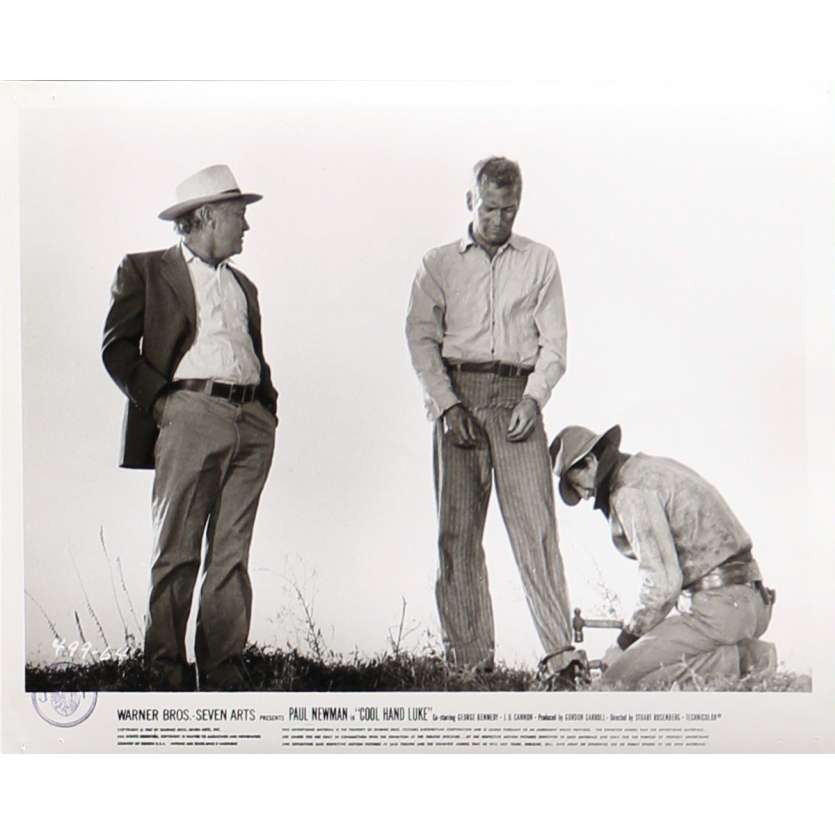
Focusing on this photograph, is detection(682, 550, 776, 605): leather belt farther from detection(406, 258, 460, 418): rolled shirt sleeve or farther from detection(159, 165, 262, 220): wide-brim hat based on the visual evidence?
detection(159, 165, 262, 220): wide-brim hat

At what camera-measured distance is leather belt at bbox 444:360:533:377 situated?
16.5 feet

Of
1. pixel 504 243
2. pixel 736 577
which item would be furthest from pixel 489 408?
pixel 736 577

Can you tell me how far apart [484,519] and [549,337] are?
0.81 m

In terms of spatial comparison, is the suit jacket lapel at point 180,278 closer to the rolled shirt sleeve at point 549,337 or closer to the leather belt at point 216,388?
the leather belt at point 216,388

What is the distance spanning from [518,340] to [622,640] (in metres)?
1.32

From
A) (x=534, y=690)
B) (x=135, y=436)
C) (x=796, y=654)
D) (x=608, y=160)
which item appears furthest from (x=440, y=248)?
(x=796, y=654)

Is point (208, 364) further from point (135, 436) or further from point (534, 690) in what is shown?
point (534, 690)

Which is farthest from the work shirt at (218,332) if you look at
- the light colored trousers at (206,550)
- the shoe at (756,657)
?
the shoe at (756,657)

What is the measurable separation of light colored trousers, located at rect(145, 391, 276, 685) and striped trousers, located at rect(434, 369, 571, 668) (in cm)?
81

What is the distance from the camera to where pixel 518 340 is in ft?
16.5

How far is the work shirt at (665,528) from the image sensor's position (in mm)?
4988

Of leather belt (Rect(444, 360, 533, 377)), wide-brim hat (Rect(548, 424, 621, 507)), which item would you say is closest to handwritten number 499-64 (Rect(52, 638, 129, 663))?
leather belt (Rect(444, 360, 533, 377))

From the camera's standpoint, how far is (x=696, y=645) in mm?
5004

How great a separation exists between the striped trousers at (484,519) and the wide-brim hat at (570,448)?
0.15 ft
